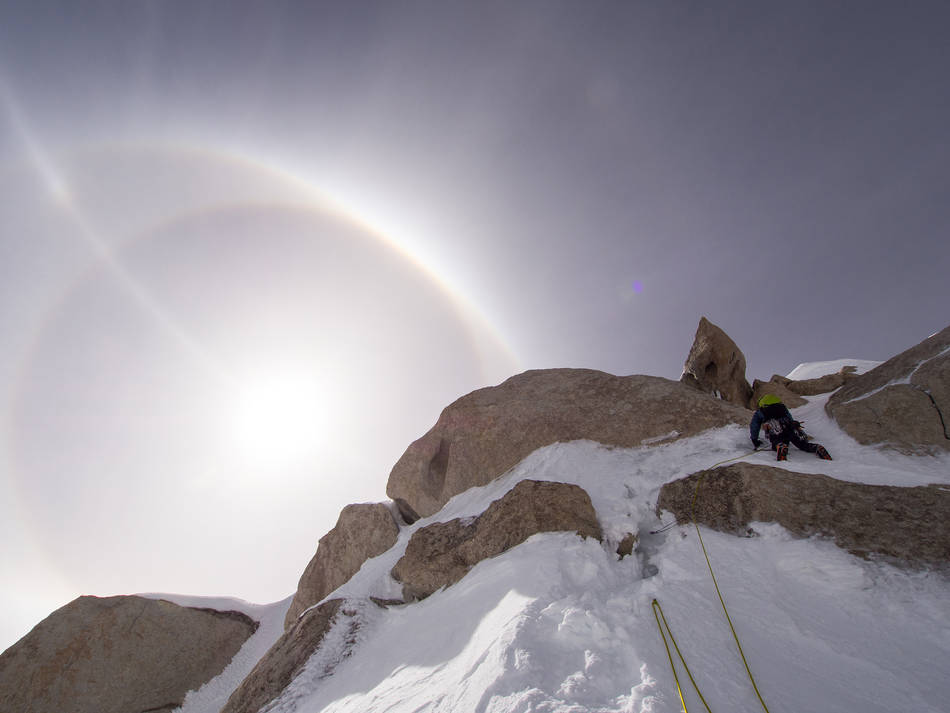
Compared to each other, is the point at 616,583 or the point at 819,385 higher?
the point at 819,385

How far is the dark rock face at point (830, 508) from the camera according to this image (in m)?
7.08

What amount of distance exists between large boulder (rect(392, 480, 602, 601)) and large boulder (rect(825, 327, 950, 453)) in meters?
7.13

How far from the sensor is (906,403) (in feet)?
33.3

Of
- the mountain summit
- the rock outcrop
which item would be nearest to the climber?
the mountain summit

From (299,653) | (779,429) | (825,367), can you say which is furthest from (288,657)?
(825,367)

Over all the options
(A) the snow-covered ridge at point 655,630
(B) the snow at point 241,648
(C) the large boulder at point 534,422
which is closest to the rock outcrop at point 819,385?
(C) the large boulder at point 534,422

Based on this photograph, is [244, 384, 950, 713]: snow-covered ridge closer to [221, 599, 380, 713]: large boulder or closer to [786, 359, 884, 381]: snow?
[221, 599, 380, 713]: large boulder

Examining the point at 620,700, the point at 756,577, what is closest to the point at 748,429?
the point at 756,577

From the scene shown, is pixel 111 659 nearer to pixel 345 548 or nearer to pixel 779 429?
pixel 345 548

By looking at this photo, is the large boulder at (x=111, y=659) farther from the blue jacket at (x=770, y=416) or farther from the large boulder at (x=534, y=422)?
the blue jacket at (x=770, y=416)

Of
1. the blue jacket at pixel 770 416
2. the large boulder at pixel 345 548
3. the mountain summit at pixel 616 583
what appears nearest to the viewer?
the mountain summit at pixel 616 583

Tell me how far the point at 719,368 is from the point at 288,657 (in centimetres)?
2304

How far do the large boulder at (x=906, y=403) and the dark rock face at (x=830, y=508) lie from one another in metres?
2.77

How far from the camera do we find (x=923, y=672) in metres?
5.14
